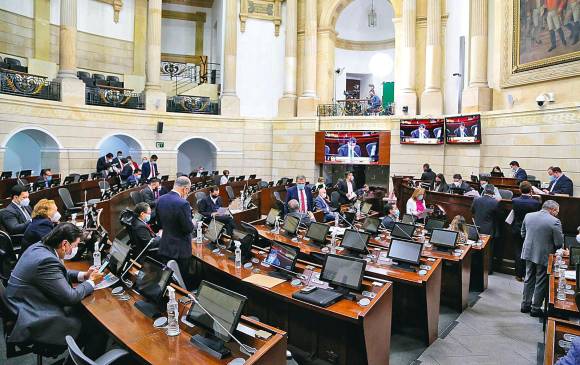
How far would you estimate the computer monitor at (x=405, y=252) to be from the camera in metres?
5.31

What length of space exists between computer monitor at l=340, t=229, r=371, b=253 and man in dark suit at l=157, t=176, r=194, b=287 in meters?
2.15

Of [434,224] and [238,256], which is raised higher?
[434,224]

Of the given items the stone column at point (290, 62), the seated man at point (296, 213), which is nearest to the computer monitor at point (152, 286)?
the seated man at point (296, 213)

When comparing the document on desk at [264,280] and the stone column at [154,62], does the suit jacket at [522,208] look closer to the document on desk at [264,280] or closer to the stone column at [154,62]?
the document on desk at [264,280]

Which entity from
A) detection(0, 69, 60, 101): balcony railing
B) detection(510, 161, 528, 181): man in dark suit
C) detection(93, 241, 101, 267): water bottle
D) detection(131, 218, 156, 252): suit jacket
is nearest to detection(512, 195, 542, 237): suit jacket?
detection(510, 161, 528, 181): man in dark suit

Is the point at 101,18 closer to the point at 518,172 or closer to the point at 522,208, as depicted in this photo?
the point at 518,172

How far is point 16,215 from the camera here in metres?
6.41

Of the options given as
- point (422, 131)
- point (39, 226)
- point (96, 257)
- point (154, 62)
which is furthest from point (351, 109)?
point (39, 226)

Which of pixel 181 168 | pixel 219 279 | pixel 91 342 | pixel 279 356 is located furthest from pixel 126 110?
pixel 279 356

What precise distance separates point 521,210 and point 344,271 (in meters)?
4.74

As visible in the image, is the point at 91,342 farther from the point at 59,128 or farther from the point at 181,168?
the point at 181,168

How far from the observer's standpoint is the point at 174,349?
3121 mm

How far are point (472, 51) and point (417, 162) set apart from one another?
14.0ft

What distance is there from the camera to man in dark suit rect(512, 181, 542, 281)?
7.39 metres
